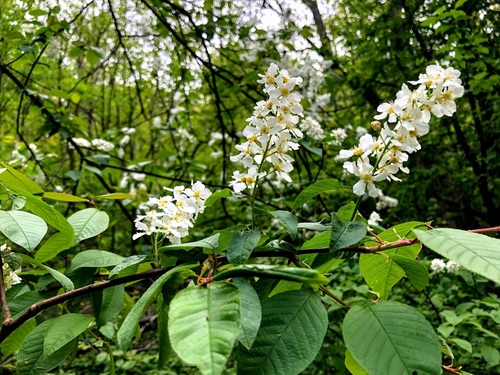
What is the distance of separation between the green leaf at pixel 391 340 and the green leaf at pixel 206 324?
0.55 feet

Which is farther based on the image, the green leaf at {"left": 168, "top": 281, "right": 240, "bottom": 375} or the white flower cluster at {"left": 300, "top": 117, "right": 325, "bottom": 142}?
the white flower cluster at {"left": 300, "top": 117, "right": 325, "bottom": 142}

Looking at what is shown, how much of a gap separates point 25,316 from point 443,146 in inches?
189

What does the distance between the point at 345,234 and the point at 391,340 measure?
6.5 inches

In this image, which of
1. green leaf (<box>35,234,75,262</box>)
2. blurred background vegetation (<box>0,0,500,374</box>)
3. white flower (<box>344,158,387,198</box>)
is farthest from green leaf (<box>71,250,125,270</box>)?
blurred background vegetation (<box>0,0,500,374</box>)

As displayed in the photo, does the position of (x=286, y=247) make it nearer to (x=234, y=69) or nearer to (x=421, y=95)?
(x=421, y=95)

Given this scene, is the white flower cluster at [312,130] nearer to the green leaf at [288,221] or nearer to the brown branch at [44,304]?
the green leaf at [288,221]

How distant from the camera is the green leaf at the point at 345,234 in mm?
599

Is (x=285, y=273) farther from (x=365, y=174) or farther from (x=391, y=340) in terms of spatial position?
(x=365, y=174)

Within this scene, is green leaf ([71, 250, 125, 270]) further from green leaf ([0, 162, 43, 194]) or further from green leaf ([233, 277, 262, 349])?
green leaf ([233, 277, 262, 349])

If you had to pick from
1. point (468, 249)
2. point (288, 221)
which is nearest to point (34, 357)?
point (288, 221)

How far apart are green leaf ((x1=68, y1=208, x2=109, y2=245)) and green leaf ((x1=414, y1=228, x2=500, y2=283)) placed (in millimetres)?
665

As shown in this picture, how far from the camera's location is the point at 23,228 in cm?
69

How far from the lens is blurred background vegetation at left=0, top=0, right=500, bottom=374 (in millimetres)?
2688

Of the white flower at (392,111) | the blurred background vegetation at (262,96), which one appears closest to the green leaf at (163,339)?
the white flower at (392,111)
